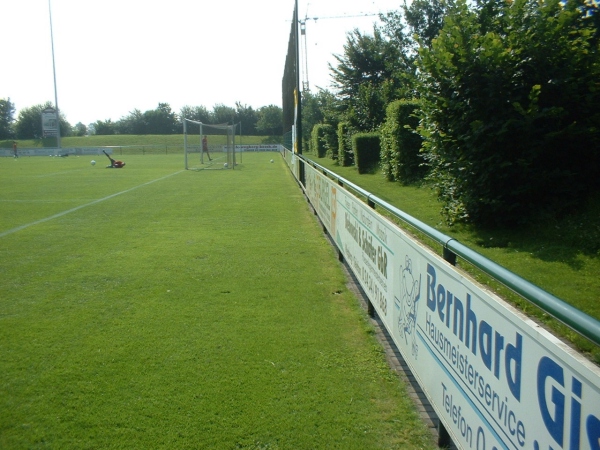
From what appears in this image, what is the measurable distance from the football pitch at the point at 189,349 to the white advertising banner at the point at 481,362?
0.48 metres

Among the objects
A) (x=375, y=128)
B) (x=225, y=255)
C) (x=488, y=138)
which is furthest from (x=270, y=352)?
(x=375, y=128)

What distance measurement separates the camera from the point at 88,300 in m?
6.10

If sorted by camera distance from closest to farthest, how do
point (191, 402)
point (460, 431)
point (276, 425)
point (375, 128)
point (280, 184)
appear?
point (460, 431) → point (276, 425) → point (191, 402) → point (280, 184) → point (375, 128)

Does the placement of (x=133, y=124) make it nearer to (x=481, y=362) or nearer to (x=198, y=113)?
(x=198, y=113)

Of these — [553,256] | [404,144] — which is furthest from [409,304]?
[404,144]

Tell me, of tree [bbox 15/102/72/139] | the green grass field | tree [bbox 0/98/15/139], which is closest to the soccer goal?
the green grass field

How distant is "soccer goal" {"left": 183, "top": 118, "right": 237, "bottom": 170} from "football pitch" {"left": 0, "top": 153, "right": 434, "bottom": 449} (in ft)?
62.4

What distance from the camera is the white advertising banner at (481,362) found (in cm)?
178

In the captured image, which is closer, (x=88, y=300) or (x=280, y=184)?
(x=88, y=300)

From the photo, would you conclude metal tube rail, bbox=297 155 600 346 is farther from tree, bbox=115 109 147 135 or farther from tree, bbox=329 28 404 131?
tree, bbox=115 109 147 135

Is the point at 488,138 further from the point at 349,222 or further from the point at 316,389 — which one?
the point at 316,389

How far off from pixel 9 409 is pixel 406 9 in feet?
108

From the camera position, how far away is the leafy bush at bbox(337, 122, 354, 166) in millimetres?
26062

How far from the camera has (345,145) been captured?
87.8ft
